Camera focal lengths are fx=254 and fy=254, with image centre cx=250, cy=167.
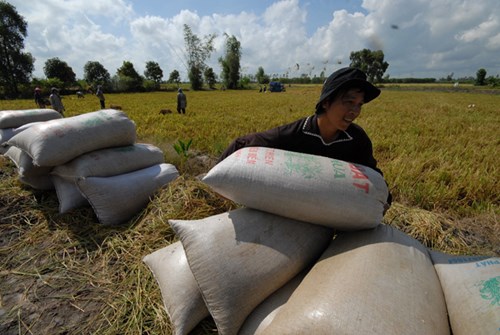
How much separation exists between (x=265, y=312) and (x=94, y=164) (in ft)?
6.76

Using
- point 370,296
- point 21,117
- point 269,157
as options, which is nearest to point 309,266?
point 370,296

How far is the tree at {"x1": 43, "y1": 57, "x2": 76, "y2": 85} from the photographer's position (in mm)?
42344

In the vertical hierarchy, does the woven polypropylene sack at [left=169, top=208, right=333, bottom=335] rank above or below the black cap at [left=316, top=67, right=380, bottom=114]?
below

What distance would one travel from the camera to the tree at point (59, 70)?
42344 millimetres

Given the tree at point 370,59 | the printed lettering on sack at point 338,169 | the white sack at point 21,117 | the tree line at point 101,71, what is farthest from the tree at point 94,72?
the printed lettering on sack at point 338,169

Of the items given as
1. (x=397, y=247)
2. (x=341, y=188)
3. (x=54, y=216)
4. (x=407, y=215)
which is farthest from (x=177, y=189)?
(x=407, y=215)

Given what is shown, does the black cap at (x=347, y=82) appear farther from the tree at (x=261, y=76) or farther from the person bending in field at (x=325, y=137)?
the tree at (x=261, y=76)

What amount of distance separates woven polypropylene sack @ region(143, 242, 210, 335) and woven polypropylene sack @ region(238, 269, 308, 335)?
0.96 ft

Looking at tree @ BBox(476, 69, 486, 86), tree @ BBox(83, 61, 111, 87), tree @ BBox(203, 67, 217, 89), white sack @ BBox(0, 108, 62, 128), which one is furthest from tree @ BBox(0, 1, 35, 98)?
tree @ BBox(476, 69, 486, 86)

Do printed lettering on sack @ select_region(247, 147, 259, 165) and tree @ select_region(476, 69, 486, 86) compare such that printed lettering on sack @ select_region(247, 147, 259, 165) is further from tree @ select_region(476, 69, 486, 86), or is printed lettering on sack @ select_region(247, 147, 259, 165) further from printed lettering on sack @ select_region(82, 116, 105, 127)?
tree @ select_region(476, 69, 486, 86)

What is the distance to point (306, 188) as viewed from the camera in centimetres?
124

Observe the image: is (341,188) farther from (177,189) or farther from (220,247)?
(177,189)

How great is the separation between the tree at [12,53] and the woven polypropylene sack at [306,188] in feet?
132

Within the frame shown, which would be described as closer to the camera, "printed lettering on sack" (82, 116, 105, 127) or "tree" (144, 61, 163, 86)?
"printed lettering on sack" (82, 116, 105, 127)
